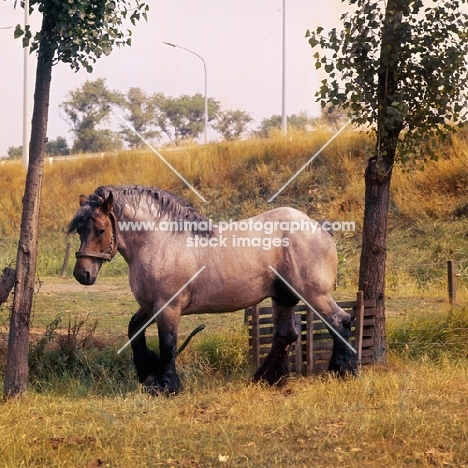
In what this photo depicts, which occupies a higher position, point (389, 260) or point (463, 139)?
point (463, 139)

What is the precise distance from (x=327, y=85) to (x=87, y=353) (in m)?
4.56

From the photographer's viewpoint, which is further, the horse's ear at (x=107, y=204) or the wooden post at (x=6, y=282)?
the wooden post at (x=6, y=282)

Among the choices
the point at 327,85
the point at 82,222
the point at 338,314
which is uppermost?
the point at 327,85

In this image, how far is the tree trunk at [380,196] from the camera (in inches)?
443

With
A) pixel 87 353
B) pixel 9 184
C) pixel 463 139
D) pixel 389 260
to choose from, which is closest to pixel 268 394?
pixel 87 353

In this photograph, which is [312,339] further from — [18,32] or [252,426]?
[18,32]

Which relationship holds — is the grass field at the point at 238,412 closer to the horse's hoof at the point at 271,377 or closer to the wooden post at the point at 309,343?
the horse's hoof at the point at 271,377

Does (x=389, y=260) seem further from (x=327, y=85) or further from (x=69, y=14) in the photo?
(x=69, y=14)

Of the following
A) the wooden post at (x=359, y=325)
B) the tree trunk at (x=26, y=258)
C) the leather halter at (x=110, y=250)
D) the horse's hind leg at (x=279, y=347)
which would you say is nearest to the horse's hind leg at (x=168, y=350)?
the leather halter at (x=110, y=250)

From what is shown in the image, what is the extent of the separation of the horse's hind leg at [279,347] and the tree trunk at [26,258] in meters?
2.71

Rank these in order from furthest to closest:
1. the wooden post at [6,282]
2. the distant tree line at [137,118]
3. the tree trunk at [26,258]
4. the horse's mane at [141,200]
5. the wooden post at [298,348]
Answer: the distant tree line at [137,118], the wooden post at [298,348], the wooden post at [6,282], the horse's mane at [141,200], the tree trunk at [26,258]

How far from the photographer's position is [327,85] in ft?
37.2

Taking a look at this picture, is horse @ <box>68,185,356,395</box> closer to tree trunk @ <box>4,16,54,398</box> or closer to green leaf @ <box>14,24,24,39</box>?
tree trunk @ <box>4,16,54,398</box>

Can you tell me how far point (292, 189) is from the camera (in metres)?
28.0
